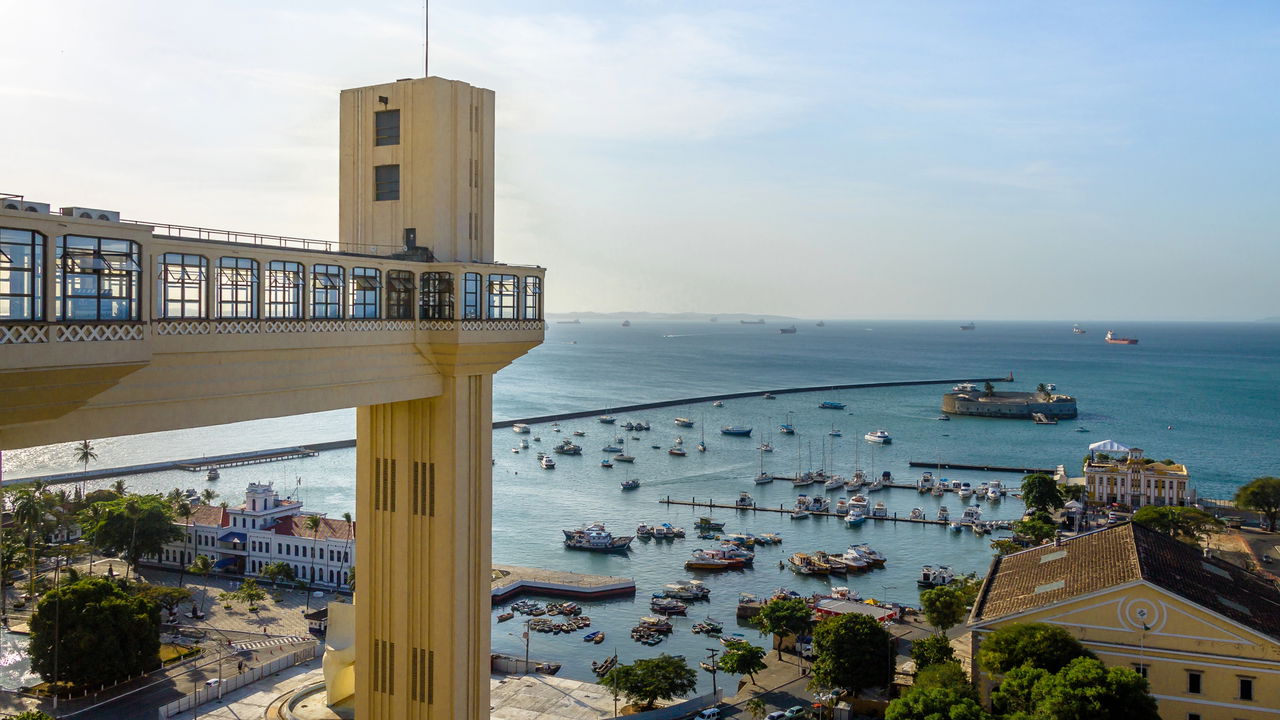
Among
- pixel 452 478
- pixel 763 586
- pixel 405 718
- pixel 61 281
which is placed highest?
pixel 61 281

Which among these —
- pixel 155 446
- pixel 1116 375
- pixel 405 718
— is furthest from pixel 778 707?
pixel 1116 375

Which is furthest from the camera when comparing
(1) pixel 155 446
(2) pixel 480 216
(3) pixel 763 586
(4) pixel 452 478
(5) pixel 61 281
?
(1) pixel 155 446

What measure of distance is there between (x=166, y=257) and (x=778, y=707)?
2484 centimetres

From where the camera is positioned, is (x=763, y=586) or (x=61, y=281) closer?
(x=61, y=281)

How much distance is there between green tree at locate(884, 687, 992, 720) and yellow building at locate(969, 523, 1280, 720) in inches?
113

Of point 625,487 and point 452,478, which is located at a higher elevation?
point 452,478

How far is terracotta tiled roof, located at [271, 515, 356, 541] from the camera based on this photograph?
1868 inches

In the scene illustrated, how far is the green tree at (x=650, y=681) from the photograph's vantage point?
29.6 m

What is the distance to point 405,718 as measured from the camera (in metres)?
14.5

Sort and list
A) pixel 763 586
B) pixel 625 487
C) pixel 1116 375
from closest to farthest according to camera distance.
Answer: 1. pixel 763 586
2. pixel 625 487
3. pixel 1116 375

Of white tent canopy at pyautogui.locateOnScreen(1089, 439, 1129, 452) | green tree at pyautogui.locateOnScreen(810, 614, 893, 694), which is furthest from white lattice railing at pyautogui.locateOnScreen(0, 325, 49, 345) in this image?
white tent canopy at pyautogui.locateOnScreen(1089, 439, 1129, 452)

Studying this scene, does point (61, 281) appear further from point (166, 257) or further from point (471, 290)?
point (471, 290)

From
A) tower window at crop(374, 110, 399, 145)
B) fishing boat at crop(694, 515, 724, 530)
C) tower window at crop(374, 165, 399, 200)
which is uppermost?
tower window at crop(374, 110, 399, 145)

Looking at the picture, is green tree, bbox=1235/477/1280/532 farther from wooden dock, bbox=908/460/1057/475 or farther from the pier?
the pier
